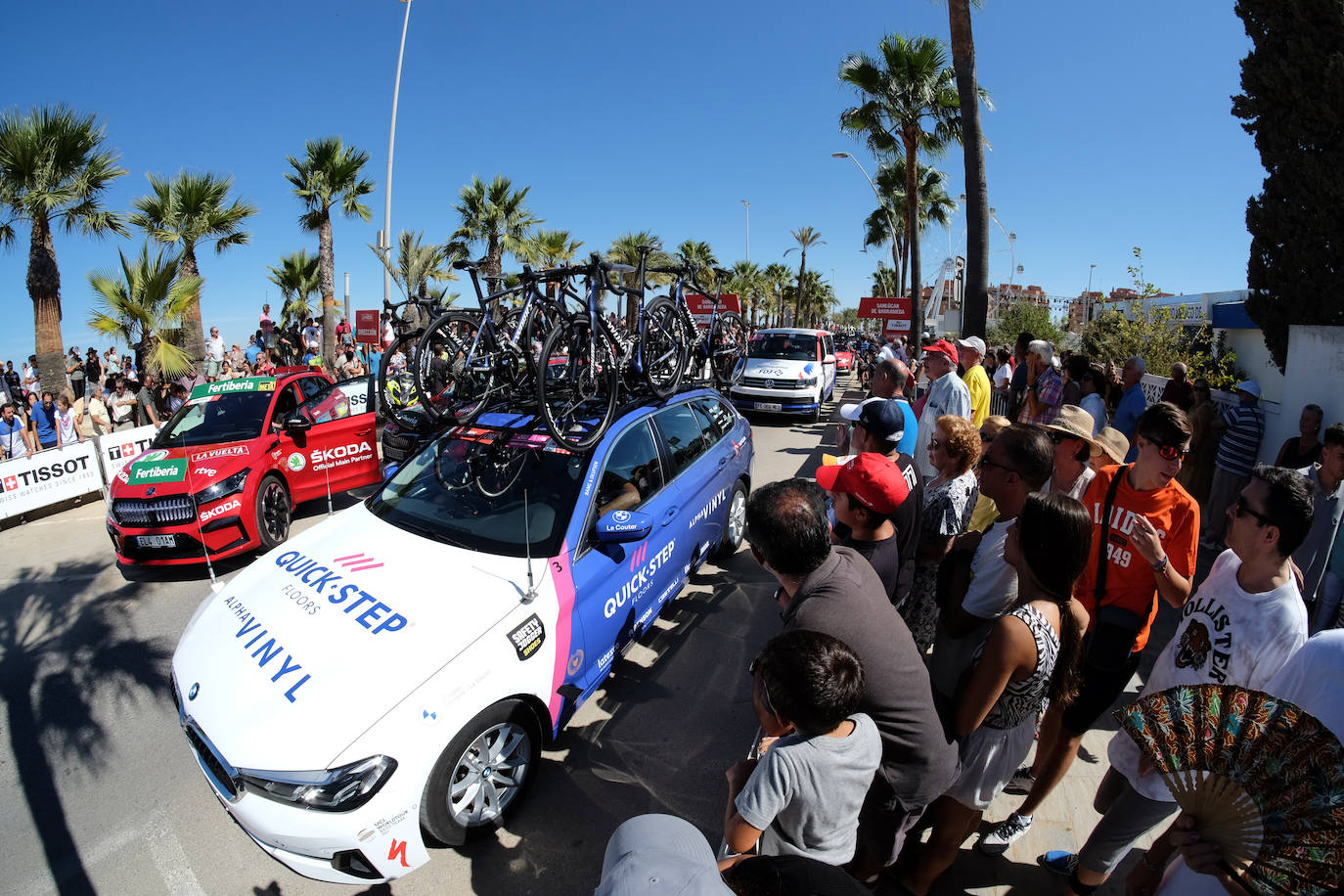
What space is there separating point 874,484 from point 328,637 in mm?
2477

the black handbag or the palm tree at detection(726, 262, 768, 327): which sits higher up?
the palm tree at detection(726, 262, 768, 327)

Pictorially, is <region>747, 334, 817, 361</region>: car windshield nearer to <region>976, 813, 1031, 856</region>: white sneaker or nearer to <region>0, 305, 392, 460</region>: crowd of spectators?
<region>0, 305, 392, 460</region>: crowd of spectators

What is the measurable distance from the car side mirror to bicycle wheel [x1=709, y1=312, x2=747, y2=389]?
4.42 m

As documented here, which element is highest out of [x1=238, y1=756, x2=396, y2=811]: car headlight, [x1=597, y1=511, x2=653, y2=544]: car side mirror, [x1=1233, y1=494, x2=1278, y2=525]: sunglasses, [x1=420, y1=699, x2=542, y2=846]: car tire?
[x1=1233, y1=494, x2=1278, y2=525]: sunglasses

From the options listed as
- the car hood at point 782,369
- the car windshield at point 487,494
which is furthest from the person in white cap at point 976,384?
the car hood at point 782,369

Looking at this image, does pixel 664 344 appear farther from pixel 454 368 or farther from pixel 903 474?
pixel 903 474

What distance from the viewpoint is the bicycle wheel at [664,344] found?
5.73m

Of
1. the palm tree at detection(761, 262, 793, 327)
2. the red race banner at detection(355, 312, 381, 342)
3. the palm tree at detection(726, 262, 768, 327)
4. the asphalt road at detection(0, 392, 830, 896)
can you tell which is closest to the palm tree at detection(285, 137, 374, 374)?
the red race banner at detection(355, 312, 381, 342)

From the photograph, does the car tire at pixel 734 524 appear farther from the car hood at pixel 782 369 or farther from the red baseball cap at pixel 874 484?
the car hood at pixel 782 369

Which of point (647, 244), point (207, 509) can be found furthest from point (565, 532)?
point (207, 509)

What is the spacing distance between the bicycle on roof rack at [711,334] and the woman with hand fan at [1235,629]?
4469 millimetres

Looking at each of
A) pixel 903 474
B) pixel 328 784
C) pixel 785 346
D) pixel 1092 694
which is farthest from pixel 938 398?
pixel 785 346

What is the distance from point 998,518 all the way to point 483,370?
3.57m

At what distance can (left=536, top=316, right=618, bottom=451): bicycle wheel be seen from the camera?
3748mm
